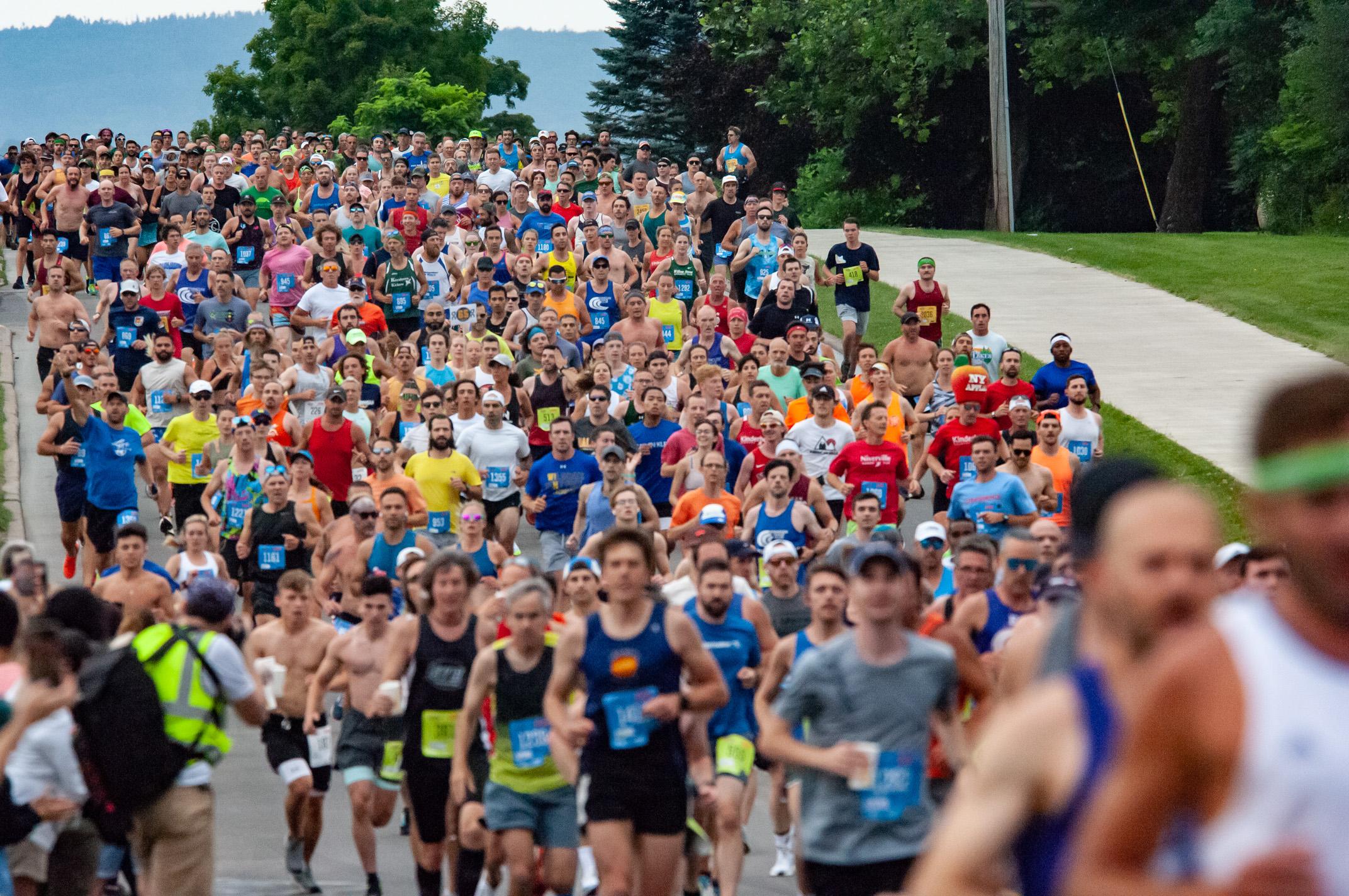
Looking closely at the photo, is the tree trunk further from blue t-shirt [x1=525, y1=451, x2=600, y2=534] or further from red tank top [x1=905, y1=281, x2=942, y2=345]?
blue t-shirt [x1=525, y1=451, x2=600, y2=534]

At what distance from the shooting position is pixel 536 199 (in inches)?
941

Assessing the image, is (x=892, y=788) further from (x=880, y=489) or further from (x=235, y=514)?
(x=235, y=514)

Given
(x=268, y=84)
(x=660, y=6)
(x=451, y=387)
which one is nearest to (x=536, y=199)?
(x=451, y=387)

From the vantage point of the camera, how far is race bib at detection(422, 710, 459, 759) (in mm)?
9148

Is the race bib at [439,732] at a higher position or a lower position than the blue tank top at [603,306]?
lower

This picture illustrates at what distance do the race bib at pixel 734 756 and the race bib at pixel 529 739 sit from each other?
1.19 meters

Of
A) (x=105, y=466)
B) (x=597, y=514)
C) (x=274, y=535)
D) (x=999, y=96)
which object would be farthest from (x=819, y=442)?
(x=999, y=96)

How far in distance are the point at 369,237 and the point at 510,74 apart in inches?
2518

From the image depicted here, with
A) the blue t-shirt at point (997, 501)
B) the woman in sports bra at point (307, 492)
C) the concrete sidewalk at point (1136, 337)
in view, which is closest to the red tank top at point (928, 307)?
the concrete sidewalk at point (1136, 337)

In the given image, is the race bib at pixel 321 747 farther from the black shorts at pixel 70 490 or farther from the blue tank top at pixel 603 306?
the blue tank top at pixel 603 306

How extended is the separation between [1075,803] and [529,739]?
5.88 metres

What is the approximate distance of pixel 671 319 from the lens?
19.8 metres

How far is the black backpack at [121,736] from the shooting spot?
24.6 ft

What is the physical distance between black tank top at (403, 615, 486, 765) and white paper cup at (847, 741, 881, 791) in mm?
3131
